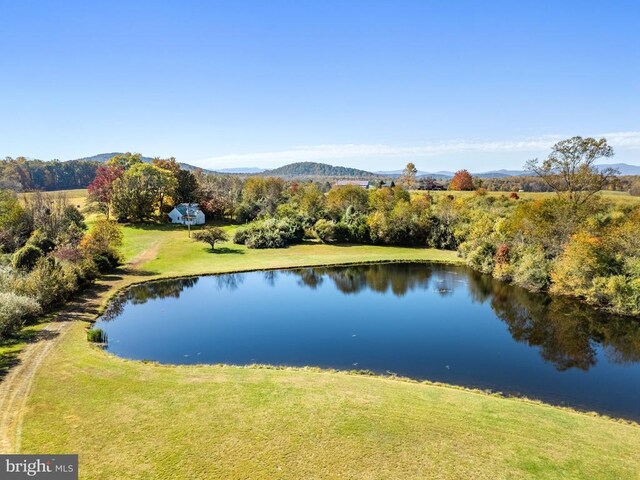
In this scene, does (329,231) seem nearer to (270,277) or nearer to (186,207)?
(270,277)

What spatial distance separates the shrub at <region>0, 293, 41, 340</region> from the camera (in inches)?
985

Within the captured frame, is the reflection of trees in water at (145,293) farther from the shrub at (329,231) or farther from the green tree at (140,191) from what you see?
the green tree at (140,191)

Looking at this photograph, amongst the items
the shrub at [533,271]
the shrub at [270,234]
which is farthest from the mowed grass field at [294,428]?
the shrub at [270,234]

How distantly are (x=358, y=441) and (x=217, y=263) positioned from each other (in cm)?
4213

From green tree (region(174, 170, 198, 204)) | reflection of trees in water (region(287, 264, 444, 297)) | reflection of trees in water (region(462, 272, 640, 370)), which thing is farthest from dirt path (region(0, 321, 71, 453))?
green tree (region(174, 170, 198, 204))

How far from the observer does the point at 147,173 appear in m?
85.0

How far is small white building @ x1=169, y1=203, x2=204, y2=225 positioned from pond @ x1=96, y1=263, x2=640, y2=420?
40.5 metres

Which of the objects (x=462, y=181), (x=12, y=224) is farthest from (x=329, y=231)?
(x=462, y=181)

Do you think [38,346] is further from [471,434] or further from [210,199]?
[210,199]

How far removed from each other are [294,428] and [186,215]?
75463 mm

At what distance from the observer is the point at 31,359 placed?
2208cm

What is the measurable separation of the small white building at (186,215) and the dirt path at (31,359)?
1624 inches

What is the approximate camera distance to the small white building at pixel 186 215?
278 ft

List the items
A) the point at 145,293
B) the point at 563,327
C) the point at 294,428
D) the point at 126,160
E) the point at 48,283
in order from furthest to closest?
the point at 126,160 < the point at 145,293 < the point at 563,327 < the point at 48,283 < the point at 294,428
